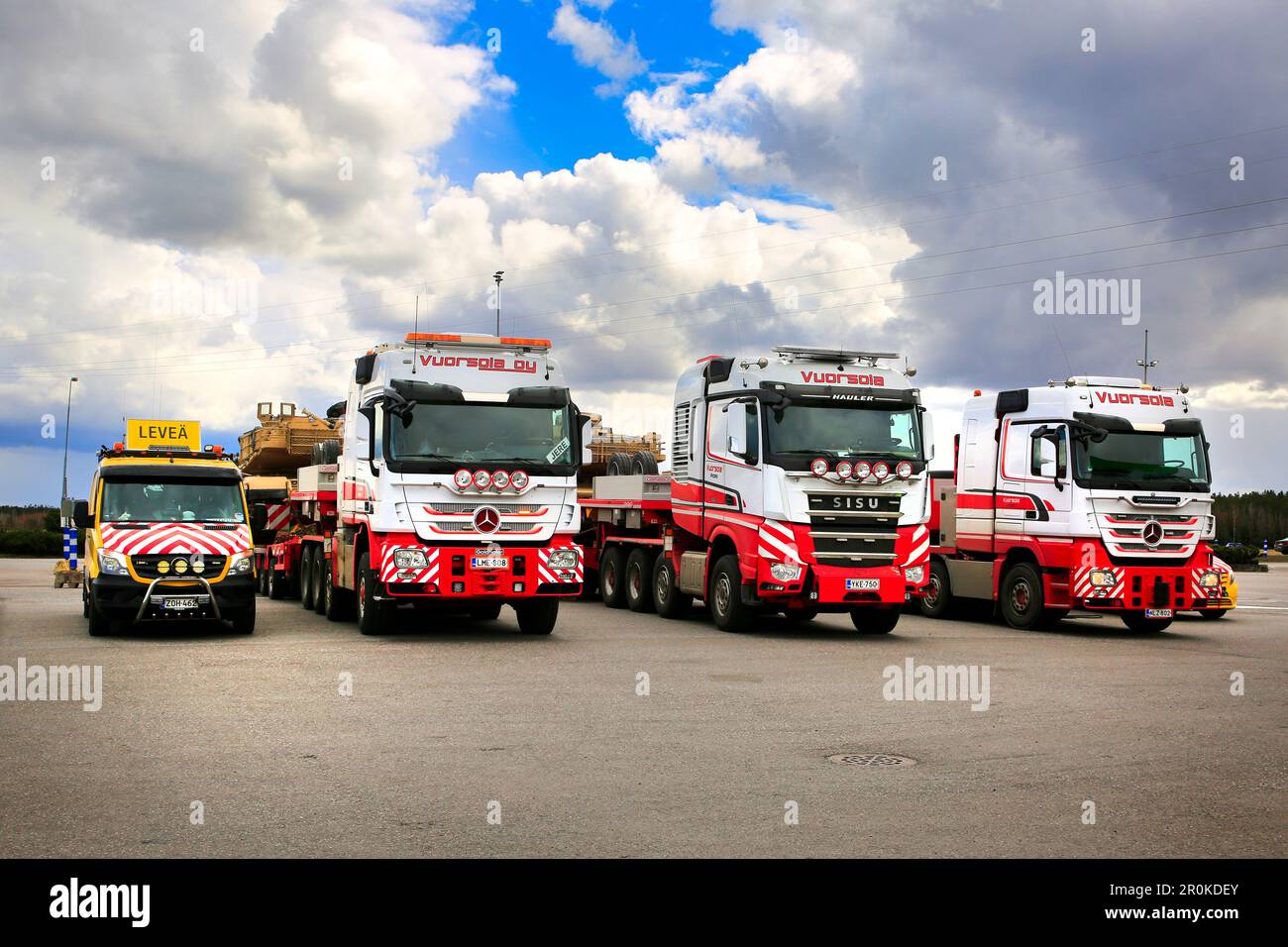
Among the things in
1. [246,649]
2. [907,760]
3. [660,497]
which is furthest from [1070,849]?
[660,497]

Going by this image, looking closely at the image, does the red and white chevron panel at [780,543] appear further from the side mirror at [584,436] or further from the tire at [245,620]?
the tire at [245,620]

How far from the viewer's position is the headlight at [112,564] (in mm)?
16406

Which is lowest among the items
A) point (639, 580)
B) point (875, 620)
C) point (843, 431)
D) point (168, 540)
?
point (875, 620)

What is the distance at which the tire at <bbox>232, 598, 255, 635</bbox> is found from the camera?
1705 centimetres

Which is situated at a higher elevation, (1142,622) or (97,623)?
(97,623)

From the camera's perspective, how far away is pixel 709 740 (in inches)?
372

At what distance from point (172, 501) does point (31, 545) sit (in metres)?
44.8

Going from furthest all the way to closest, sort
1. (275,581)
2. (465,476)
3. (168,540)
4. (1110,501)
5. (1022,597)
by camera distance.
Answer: (275,581) < (1022,597) < (1110,501) < (168,540) < (465,476)

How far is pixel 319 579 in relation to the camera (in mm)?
21578

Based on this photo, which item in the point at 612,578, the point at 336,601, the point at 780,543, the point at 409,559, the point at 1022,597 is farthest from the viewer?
the point at 612,578

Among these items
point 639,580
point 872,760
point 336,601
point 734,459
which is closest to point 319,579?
point 336,601

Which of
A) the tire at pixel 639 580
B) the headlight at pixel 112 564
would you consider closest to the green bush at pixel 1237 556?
the tire at pixel 639 580

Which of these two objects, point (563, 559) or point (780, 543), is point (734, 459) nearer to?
point (780, 543)
